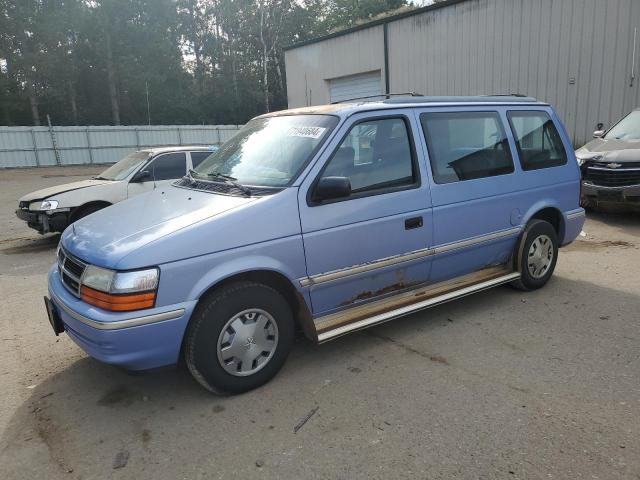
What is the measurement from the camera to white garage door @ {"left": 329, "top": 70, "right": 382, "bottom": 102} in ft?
61.6

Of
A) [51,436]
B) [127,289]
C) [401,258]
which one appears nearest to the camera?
[127,289]

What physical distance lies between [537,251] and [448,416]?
8.62 ft

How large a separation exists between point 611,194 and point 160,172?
24.4 feet

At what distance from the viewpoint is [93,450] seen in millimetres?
2779

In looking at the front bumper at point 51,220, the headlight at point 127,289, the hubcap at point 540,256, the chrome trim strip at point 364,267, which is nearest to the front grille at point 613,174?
the hubcap at point 540,256

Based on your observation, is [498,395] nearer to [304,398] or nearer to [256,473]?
[304,398]

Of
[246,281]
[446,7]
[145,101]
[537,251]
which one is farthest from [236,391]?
[145,101]

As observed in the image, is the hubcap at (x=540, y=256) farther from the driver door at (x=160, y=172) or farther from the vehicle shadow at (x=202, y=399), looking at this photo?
the driver door at (x=160, y=172)

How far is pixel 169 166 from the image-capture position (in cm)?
844

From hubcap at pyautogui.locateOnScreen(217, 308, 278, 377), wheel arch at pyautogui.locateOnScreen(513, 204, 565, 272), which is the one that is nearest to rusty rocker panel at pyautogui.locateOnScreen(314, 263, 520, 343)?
wheel arch at pyautogui.locateOnScreen(513, 204, 565, 272)

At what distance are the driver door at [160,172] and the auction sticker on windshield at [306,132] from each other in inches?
196

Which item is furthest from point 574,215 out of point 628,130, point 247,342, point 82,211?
point 82,211

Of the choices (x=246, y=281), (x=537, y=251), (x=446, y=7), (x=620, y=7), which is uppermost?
(x=446, y=7)

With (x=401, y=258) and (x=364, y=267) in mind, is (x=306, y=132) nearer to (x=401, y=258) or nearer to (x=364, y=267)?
(x=364, y=267)
